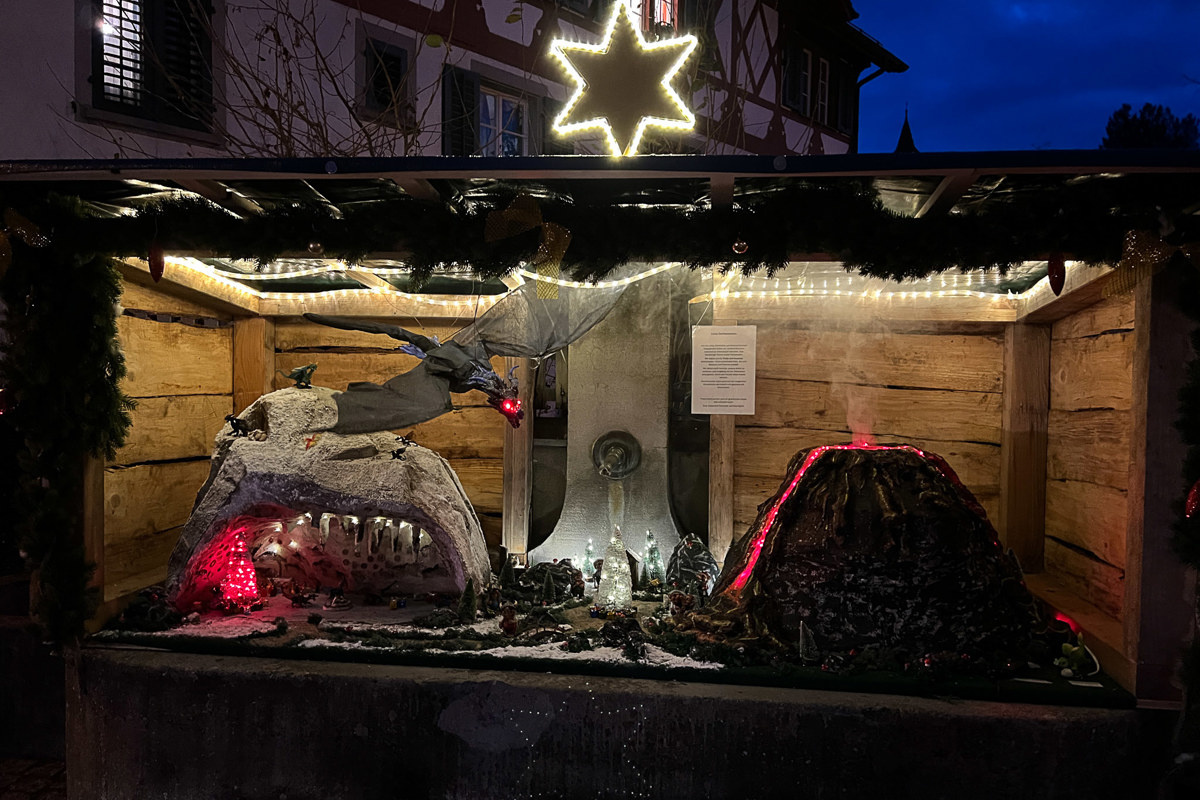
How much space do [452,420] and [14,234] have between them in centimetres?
269

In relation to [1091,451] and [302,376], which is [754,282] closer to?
[1091,451]

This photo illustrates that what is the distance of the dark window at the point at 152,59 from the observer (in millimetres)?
6750

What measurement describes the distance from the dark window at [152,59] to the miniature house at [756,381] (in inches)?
132

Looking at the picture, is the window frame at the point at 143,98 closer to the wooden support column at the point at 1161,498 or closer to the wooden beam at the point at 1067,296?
the wooden beam at the point at 1067,296

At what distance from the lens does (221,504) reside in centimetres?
384

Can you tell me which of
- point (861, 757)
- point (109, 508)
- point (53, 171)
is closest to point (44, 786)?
point (109, 508)

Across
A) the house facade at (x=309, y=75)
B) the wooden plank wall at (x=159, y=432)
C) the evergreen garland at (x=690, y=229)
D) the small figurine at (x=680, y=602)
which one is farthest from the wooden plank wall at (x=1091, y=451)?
the wooden plank wall at (x=159, y=432)

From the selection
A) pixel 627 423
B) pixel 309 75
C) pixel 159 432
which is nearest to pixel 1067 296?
pixel 627 423

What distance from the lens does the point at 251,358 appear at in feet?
17.1

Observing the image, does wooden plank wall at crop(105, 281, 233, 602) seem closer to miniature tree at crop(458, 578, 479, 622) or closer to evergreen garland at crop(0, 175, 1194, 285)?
evergreen garland at crop(0, 175, 1194, 285)

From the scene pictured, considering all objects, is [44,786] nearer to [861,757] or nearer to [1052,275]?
[861,757]

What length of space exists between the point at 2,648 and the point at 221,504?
75.2 inches

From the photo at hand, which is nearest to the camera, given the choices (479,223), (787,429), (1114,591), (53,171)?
(53,171)

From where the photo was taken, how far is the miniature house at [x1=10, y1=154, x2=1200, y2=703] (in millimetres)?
3779
